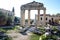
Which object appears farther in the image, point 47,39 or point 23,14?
point 23,14

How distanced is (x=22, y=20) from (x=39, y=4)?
5703 millimetres

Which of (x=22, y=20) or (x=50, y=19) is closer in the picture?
(x=22, y=20)

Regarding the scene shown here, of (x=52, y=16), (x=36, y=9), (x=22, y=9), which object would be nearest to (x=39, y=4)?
(x=36, y=9)

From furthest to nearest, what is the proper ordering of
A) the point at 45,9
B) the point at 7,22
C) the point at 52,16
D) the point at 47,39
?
the point at 52,16 < the point at 7,22 < the point at 45,9 < the point at 47,39

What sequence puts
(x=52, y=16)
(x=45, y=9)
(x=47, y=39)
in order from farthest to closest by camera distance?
(x=52, y=16)
(x=45, y=9)
(x=47, y=39)

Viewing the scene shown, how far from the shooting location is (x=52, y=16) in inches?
2266

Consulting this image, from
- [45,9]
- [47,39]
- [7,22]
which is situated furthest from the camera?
[7,22]

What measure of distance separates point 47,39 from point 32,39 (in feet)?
5.71

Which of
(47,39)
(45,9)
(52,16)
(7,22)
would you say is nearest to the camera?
(47,39)

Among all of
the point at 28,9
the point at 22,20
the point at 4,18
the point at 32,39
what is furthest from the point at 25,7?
the point at 32,39

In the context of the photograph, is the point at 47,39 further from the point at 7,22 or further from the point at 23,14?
the point at 7,22

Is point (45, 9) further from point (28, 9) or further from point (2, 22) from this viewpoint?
point (2, 22)

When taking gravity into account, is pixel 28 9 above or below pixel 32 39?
above

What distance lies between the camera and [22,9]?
37531mm
